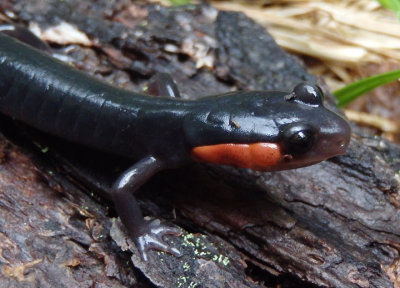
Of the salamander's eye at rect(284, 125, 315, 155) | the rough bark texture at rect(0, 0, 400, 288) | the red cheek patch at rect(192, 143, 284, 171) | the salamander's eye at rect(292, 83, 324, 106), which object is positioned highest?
the salamander's eye at rect(292, 83, 324, 106)

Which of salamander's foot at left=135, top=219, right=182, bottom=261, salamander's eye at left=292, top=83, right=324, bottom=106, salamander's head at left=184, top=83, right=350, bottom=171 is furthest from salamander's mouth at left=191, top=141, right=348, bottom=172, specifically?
salamander's foot at left=135, top=219, right=182, bottom=261

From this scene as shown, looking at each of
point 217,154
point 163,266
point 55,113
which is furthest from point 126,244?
point 55,113

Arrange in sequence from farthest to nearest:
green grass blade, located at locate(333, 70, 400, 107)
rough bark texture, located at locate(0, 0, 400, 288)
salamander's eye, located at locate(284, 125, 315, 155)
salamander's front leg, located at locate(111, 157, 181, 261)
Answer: green grass blade, located at locate(333, 70, 400, 107), salamander's front leg, located at locate(111, 157, 181, 261), rough bark texture, located at locate(0, 0, 400, 288), salamander's eye, located at locate(284, 125, 315, 155)

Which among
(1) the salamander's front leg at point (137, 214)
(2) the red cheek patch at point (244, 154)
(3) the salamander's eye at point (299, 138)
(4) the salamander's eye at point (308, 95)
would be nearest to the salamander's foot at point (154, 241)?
(1) the salamander's front leg at point (137, 214)

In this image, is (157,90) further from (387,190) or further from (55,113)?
(387,190)

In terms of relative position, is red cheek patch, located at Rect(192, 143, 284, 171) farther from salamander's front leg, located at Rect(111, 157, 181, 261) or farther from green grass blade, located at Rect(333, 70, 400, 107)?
green grass blade, located at Rect(333, 70, 400, 107)

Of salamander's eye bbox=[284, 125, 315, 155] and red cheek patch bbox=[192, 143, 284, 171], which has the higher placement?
salamander's eye bbox=[284, 125, 315, 155]

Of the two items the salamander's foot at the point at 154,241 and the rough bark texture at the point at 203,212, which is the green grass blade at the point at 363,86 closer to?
the rough bark texture at the point at 203,212

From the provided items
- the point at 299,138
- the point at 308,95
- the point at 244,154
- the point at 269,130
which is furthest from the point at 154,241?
the point at 308,95
